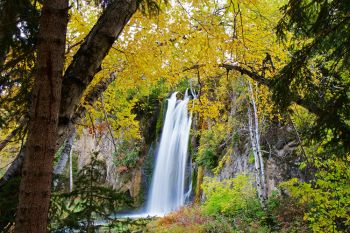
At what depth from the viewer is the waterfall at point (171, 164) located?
17.2 m

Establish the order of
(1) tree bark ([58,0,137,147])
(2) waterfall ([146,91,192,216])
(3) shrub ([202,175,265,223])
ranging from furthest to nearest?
(2) waterfall ([146,91,192,216]) → (3) shrub ([202,175,265,223]) → (1) tree bark ([58,0,137,147])

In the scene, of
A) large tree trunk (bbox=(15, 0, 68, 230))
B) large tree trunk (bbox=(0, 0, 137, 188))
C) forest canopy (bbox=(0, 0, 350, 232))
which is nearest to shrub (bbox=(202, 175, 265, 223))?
forest canopy (bbox=(0, 0, 350, 232))

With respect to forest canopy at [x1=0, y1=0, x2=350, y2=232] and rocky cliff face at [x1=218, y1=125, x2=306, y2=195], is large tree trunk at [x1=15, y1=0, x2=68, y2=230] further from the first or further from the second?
rocky cliff face at [x1=218, y1=125, x2=306, y2=195]

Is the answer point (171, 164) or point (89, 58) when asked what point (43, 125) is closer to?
point (89, 58)

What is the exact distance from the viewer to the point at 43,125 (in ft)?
4.80

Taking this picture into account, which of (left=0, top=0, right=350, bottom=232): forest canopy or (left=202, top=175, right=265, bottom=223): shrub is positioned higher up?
(left=0, top=0, right=350, bottom=232): forest canopy

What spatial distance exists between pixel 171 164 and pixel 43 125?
16.8m

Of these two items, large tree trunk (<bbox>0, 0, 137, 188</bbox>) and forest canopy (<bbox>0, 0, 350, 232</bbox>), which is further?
large tree trunk (<bbox>0, 0, 137, 188</bbox>)

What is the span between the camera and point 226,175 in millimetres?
14031

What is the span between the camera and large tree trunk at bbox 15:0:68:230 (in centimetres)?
139

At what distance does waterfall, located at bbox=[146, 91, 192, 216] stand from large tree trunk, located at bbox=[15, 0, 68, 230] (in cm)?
1543

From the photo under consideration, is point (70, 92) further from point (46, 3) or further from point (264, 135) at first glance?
point (264, 135)

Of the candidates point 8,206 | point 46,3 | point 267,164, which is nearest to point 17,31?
point 46,3

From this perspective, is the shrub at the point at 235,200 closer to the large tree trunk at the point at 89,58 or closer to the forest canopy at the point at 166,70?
the forest canopy at the point at 166,70
